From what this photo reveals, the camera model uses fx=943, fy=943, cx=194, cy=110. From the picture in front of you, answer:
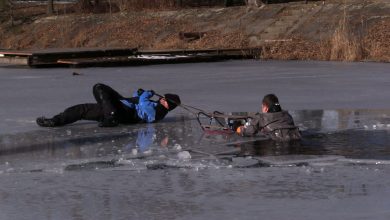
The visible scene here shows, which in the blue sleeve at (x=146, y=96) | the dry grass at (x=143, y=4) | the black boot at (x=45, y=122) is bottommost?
the black boot at (x=45, y=122)

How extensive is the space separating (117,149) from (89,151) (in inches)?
11.5

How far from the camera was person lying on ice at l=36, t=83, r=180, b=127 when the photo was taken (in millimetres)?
11461

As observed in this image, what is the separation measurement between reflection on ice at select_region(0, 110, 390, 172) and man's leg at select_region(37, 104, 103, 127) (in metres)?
0.11

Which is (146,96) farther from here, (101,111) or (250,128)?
(250,128)

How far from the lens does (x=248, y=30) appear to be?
32.4 metres

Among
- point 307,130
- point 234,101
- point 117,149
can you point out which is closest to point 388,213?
point 117,149

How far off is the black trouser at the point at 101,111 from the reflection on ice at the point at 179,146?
14 cm

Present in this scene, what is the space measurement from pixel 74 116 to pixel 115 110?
515 millimetres

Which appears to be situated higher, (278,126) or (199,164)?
(278,126)

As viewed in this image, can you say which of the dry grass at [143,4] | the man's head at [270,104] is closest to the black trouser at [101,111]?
the man's head at [270,104]

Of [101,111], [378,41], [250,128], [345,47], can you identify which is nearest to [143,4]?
[378,41]

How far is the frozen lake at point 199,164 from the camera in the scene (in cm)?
682

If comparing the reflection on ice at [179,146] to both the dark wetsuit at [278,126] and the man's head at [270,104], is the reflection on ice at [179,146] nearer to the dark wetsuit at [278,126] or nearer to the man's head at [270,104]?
the dark wetsuit at [278,126]

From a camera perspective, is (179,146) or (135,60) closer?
(179,146)
